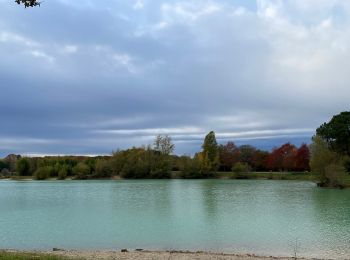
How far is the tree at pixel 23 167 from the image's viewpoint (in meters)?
171

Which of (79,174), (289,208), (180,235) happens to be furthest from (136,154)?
(180,235)

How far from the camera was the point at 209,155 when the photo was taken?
12744cm

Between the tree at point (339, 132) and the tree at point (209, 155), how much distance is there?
31.4m

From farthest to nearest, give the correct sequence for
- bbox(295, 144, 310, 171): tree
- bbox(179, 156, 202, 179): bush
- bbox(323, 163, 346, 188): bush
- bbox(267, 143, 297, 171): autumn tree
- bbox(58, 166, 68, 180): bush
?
bbox(58, 166, 68, 180): bush < bbox(267, 143, 297, 171): autumn tree < bbox(295, 144, 310, 171): tree < bbox(179, 156, 202, 179): bush < bbox(323, 163, 346, 188): bush

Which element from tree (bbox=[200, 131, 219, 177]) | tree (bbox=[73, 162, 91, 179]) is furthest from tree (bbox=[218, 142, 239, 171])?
tree (bbox=[73, 162, 91, 179])

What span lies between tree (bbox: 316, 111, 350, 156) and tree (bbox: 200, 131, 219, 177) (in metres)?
31.4

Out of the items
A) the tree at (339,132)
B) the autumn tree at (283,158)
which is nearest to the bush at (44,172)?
the autumn tree at (283,158)

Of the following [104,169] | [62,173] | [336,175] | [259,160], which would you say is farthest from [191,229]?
[62,173]

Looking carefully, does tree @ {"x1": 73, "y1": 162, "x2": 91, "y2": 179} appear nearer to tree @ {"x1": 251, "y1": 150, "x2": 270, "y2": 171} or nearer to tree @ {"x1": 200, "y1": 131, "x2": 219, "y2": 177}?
tree @ {"x1": 200, "y1": 131, "x2": 219, "y2": 177}

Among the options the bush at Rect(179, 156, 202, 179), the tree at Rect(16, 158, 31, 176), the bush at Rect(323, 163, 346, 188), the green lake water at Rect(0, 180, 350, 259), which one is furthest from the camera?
the tree at Rect(16, 158, 31, 176)

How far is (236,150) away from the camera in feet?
470

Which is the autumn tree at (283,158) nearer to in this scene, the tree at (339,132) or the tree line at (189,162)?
the tree line at (189,162)

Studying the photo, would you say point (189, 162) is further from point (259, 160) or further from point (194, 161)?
point (259, 160)

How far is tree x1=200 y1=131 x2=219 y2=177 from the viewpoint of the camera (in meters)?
127
